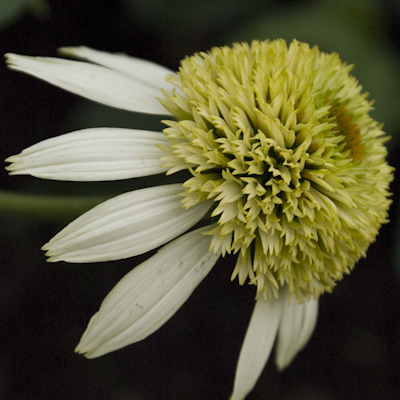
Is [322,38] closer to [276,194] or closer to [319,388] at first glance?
[276,194]

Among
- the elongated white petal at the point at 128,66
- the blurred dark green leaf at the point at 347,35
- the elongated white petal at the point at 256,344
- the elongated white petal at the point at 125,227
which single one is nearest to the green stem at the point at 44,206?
the elongated white petal at the point at 125,227

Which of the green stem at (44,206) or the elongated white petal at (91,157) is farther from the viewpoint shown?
the green stem at (44,206)

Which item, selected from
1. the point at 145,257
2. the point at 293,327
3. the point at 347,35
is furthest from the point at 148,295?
the point at 347,35

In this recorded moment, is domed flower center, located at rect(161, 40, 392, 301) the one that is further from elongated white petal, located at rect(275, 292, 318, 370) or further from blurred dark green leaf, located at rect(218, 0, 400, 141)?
blurred dark green leaf, located at rect(218, 0, 400, 141)

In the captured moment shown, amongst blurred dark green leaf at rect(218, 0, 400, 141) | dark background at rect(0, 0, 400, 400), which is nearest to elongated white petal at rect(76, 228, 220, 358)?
dark background at rect(0, 0, 400, 400)

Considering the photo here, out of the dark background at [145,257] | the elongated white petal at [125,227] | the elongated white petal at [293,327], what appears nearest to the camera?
the elongated white petal at [125,227]

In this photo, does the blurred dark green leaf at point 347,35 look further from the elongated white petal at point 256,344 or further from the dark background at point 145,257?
the elongated white petal at point 256,344
